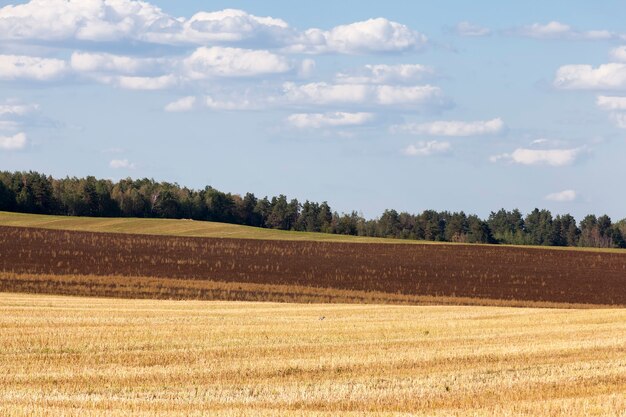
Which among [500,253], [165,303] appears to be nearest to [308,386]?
[165,303]

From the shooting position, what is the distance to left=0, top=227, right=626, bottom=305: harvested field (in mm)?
52344

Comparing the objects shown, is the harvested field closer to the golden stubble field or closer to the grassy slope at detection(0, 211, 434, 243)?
the golden stubble field

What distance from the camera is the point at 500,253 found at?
257 feet

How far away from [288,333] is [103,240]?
169ft

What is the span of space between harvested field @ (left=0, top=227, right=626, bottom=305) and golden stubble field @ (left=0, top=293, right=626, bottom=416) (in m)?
18.4

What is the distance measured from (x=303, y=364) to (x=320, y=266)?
140 ft

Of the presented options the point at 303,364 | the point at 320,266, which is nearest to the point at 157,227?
the point at 320,266

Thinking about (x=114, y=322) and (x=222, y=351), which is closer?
(x=222, y=351)

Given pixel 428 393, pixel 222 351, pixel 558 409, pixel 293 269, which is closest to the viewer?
pixel 558 409

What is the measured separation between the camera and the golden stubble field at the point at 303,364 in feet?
50.0

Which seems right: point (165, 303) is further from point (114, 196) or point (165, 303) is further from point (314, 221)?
point (314, 221)

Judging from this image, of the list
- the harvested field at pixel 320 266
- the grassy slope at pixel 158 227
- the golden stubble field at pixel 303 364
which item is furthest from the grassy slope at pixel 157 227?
the golden stubble field at pixel 303 364

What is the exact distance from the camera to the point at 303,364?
65.8 ft

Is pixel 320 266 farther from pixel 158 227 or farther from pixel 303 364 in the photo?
pixel 158 227
